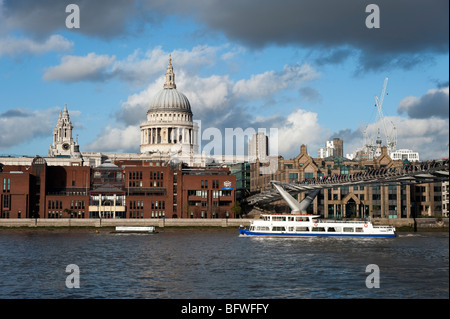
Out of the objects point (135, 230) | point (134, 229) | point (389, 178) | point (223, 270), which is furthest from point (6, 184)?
point (223, 270)

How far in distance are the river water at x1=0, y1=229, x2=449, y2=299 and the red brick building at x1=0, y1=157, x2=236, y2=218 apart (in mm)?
39487

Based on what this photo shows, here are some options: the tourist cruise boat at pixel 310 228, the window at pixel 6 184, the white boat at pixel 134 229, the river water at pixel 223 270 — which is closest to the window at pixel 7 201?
the window at pixel 6 184

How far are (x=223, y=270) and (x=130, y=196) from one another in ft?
215

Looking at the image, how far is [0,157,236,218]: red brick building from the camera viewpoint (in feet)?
342

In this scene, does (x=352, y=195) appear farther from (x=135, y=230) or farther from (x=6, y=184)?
(x=6, y=184)

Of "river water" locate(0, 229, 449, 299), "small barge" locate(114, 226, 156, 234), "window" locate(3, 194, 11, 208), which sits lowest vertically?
"river water" locate(0, 229, 449, 299)

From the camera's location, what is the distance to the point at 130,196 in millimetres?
107188

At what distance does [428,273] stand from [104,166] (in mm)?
89607

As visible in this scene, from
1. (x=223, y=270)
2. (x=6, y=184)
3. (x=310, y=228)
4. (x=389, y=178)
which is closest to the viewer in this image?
(x=223, y=270)

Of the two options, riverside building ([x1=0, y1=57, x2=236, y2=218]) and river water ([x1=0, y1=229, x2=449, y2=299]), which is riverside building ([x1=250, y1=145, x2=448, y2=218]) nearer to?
riverside building ([x1=0, y1=57, x2=236, y2=218])

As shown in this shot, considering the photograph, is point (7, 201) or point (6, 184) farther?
point (6, 184)

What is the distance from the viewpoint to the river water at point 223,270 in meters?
34.6

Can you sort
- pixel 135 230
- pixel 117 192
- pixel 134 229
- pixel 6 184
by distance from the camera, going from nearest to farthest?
pixel 135 230 < pixel 134 229 < pixel 6 184 < pixel 117 192

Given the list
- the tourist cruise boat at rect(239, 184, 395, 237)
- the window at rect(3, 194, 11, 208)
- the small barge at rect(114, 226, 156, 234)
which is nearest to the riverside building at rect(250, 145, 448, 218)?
the tourist cruise boat at rect(239, 184, 395, 237)
